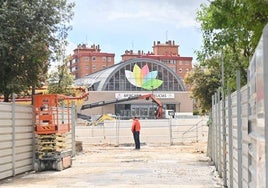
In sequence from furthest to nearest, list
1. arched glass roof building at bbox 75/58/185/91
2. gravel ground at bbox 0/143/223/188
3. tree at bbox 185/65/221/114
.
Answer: arched glass roof building at bbox 75/58/185/91, tree at bbox 185/65/221/114, gravel ground at bbox 0/143/223/188

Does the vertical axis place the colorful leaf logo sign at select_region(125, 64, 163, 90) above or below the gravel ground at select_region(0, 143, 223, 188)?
above

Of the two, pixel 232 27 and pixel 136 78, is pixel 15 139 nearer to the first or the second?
pixel 232 27

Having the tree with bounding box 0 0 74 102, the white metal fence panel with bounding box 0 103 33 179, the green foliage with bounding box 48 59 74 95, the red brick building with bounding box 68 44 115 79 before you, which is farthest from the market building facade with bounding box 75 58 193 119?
the white metal fence panel with bounding box 0 103 33 179

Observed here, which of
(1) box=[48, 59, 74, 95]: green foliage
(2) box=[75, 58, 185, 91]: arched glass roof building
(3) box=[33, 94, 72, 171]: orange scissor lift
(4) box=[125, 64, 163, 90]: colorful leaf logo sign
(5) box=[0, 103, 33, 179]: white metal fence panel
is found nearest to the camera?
(5) box=[0, 103, 33, 179]: white metal fence panel

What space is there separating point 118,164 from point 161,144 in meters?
14.3

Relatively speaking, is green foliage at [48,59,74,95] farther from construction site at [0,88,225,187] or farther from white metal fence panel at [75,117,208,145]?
construction site at [0,88,225,187]

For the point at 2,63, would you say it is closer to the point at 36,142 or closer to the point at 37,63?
the point at 37,63

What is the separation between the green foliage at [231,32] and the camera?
7449mm

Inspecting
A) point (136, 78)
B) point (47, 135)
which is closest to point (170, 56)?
point (136, 78)

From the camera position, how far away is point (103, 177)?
1441 centimetres

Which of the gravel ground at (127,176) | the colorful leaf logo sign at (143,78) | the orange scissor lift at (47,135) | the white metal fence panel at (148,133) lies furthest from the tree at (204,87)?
the colorful leaf logo sign at (143,78)

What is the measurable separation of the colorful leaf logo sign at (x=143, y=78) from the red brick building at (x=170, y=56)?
46.8 meters

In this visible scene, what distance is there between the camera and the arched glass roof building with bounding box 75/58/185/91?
81.6m

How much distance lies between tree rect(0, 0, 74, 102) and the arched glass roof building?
59.6 meters
